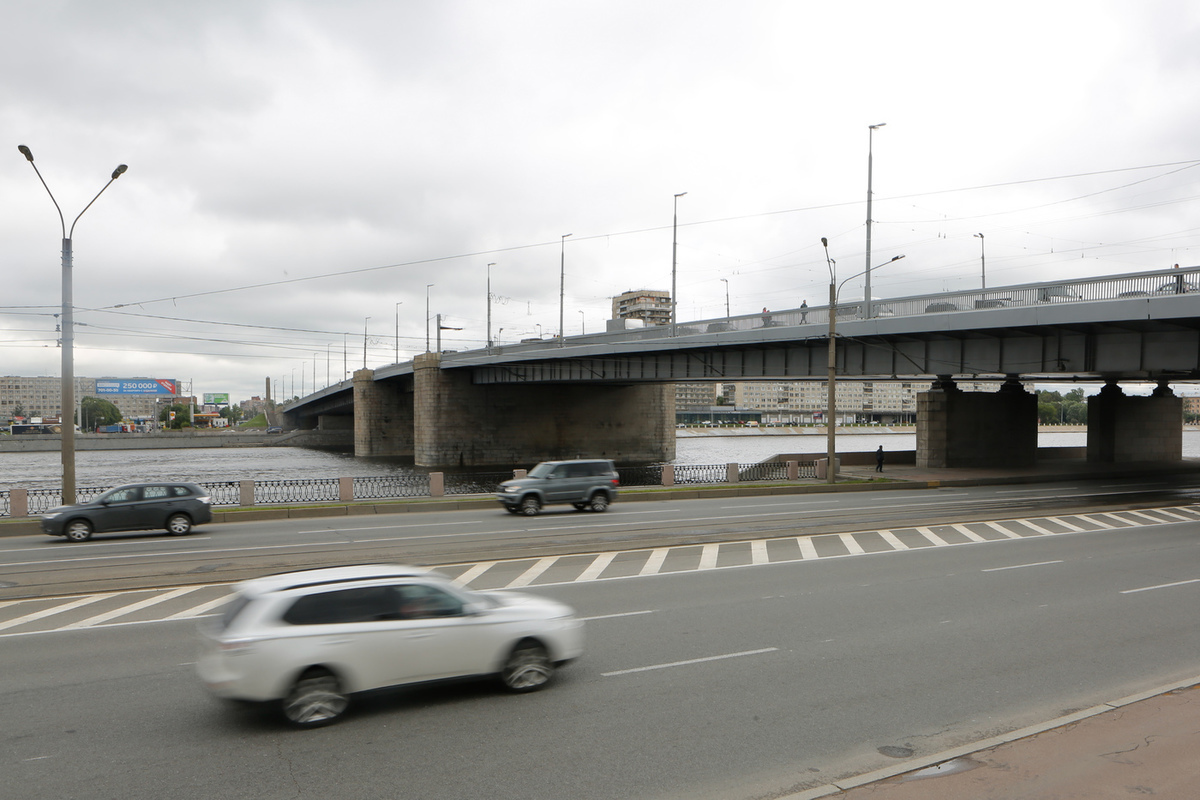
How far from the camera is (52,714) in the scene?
7473 mm

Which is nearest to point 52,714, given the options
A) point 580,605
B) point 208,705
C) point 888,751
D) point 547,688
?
point 208,705

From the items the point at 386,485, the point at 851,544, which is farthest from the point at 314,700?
the point at 386,485

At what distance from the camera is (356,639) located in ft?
23.6

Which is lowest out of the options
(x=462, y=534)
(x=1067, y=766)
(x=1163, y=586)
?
(x=462, y=534)

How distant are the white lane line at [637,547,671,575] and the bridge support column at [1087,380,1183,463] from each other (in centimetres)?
4726

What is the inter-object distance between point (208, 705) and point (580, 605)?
5.47 metres

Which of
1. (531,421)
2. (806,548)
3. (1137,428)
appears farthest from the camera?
(531,421)

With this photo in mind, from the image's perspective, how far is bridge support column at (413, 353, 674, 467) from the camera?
68.6 m

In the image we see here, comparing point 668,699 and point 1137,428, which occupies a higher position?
point 1137,428

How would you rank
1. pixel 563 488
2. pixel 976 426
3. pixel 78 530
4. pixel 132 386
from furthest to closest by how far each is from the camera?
1. pixel 132 386
2. pixel 976 426
3. pixel 563 488
4. pixel 78 530

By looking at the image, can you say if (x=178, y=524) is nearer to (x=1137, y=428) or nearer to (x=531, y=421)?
(x=531, y=421)

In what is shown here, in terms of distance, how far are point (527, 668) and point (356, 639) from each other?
1.77 metres

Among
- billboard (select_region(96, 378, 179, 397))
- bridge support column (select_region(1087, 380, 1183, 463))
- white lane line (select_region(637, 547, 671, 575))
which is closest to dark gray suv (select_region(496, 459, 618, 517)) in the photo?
white lane line (select_region(637, 547, 671, 575))

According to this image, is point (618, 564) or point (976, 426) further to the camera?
point (976, 426)
